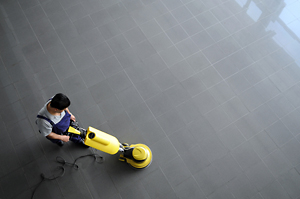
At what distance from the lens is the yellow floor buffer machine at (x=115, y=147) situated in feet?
7.21

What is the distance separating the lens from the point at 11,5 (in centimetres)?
372

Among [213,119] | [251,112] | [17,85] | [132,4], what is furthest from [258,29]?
[17,85]

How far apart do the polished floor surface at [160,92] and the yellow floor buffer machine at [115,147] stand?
0.50 ft

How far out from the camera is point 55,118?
2170mm

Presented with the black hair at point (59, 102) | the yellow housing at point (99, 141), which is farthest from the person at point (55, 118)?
the yellow housing at point (99, 141)

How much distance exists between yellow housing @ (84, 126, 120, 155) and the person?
304mm

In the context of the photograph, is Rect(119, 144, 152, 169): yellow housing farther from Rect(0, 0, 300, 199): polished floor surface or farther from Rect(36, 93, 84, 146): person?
Rect(36, 93, 84, 146): person

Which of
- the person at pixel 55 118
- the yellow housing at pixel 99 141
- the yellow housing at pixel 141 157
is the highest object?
the person at pixel 55 118

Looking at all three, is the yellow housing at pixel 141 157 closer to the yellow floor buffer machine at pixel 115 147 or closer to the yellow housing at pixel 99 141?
the yellow floor buffer machine at pixel 115 147

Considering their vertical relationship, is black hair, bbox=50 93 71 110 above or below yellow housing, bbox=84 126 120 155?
above

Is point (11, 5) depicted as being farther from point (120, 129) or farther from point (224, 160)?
point (224, 160)

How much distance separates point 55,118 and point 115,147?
65 cm

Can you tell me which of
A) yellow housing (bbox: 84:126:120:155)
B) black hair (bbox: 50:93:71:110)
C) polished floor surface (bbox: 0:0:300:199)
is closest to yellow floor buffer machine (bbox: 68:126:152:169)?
yellow housing (bbox: 84:126:120:155)

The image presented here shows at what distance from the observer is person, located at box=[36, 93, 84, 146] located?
2008 mm
